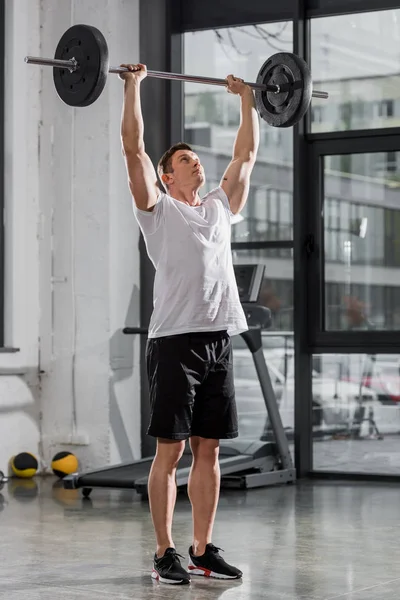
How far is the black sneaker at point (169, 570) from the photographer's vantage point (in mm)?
3162

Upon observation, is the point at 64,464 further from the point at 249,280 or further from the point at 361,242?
the point at 361,242

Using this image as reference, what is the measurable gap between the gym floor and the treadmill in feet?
0.36

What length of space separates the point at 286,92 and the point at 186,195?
0.57 metres

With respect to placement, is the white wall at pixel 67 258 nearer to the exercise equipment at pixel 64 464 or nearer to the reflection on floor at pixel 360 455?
the exercise equipment at pixel 64 464

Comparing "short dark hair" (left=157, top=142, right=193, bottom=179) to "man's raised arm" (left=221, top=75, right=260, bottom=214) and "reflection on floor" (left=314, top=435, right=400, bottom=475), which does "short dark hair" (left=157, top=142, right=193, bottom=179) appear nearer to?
"man's raised arm" (left=221, top=75, right=260, bottom=214)

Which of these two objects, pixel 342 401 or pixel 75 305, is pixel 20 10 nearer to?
pixel 75 305

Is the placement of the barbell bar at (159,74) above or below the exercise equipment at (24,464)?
above

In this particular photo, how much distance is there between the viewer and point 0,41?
607cm

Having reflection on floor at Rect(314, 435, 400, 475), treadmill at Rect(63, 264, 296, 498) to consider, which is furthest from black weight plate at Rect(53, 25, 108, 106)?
reflection on floor at Rect(314, 435, 400, 475)

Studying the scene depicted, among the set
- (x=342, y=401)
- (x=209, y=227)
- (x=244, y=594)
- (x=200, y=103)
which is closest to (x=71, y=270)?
(x=200, y=103)

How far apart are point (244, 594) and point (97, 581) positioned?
0.46 metres

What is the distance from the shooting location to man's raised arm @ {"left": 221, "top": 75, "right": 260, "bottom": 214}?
3.47m

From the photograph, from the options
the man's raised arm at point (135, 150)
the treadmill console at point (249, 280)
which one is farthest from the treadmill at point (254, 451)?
the man's raised arm at point (135, 150)

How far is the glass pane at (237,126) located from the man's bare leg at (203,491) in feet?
9.22
